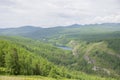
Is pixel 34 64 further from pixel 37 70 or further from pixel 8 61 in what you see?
pixel 8 61

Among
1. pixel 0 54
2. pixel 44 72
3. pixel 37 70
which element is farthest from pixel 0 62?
pixel 44 72

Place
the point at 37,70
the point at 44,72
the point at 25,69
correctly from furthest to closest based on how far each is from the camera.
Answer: the point at 44,72 → the point at 37,70 → the point at 25,69

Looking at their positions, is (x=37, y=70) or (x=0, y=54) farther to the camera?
(x=37, y=70)

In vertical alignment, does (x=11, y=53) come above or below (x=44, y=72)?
above

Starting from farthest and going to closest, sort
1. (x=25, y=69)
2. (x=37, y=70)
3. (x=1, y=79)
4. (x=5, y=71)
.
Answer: (x=37, y=70), (x=25, y=69), (x=5, y=71), (x=1, y=79)

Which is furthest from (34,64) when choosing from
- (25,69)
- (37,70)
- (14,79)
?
(14,79)

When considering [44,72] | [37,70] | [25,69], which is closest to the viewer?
[25,69]

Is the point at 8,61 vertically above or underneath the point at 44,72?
above

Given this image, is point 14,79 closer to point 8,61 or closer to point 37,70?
point 8,61

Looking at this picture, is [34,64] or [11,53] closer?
[11,53]
